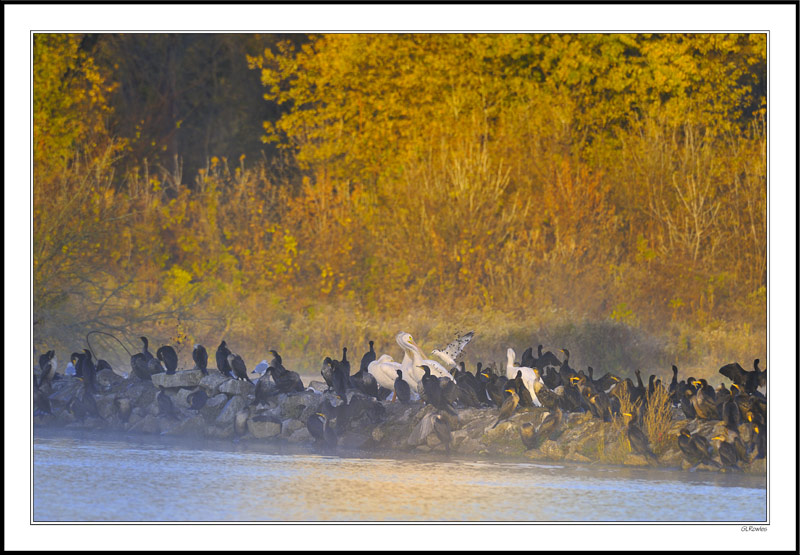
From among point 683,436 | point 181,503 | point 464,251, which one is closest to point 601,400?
point 683,436

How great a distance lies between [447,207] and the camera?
57.1 ft

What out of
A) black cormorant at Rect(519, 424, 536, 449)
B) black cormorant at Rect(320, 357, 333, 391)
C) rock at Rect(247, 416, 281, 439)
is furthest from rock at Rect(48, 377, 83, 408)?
black cormorant at Rect(519, 424, 536, 449)

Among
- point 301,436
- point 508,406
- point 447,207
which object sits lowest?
point 301,436

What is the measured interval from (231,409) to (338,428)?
127 centimetres

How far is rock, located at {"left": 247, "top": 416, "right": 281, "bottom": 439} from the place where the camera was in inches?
427

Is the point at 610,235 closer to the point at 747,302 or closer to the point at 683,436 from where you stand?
the point at 747,302

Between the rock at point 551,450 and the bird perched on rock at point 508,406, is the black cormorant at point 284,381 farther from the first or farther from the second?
the rock at point 551,450

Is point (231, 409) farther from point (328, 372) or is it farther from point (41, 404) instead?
point (41, 404)

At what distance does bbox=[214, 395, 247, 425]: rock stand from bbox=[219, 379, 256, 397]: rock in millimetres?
83

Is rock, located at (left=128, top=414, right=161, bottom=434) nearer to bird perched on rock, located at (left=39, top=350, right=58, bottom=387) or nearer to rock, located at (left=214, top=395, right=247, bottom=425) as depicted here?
rock, located at (left=214, top=395, right=247, bottom=425)

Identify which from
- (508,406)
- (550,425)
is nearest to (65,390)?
(508,406)

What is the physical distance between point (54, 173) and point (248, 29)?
22.2 ft

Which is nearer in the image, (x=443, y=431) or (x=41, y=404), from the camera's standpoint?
(x=443, y=431)

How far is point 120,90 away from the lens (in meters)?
24.5
